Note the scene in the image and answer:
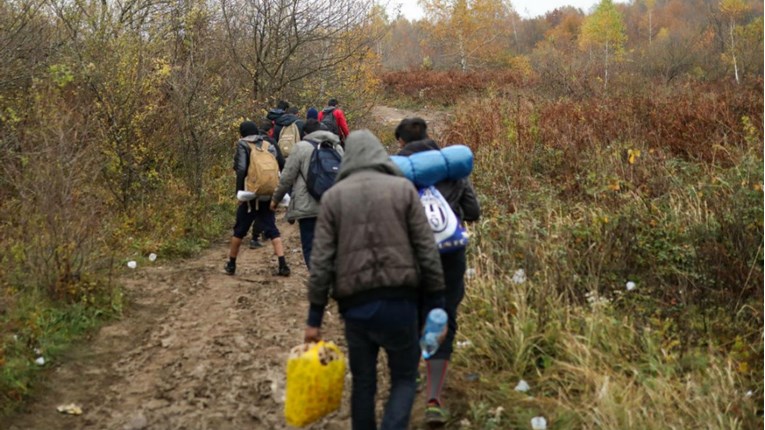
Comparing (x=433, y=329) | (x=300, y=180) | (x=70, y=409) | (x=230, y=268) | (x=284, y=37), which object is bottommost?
(x=70, y=409)

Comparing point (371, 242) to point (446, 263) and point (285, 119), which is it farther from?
point (285, 119)

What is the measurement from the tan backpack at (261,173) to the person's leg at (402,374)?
4.21 metres

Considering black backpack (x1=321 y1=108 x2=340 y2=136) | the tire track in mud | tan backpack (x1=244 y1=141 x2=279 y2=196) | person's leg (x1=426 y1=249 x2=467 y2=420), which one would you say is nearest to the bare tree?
black backpack (x1=321 y1=108 x2=340 y2=136)

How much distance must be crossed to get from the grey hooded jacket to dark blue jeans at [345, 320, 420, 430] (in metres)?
2.91

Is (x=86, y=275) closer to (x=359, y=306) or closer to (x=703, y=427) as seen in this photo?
(x=359, y=306)

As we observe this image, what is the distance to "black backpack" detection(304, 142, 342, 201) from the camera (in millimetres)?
A: 6086

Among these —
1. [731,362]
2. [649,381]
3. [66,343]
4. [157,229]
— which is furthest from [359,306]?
[157,229]

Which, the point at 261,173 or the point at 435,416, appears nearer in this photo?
the point at 435,416

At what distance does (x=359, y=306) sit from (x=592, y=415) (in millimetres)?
1687

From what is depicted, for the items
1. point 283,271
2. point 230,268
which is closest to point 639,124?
point 283,271

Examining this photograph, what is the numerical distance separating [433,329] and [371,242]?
0.66m

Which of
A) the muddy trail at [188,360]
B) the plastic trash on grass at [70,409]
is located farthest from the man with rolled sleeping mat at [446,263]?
the plastic trash on grass at [70,409]

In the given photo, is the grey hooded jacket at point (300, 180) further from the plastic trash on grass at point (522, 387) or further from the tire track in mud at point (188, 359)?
the plastic trash on grass at point (522, 387)

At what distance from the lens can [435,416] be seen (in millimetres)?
4242
